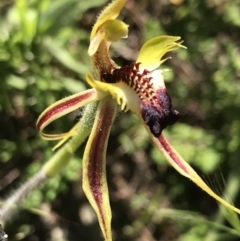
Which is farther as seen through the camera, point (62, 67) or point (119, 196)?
point (119, 196)

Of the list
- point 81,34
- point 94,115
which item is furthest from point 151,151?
point 94,115

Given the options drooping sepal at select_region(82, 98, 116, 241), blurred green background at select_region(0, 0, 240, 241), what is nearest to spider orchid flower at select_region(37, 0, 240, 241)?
drooping sepal at select_region(82, 98, 116, 241)

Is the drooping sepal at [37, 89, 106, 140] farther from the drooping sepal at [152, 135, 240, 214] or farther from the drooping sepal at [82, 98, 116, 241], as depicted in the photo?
the drooping sepal at [152, 135, 240, 214]

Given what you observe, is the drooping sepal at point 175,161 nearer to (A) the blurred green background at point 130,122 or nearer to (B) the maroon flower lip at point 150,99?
(B) the maroon flower lip at point 150,99

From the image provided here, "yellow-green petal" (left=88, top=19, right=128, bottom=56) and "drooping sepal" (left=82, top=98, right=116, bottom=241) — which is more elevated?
"yellow-green petal" (left=88, top=19, right=128, bottom=56)

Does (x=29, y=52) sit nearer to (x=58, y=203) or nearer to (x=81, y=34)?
(x=81, y=34)

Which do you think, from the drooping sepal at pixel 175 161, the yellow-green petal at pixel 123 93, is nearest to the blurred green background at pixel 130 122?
the drooping sepal at pixel 175 161
